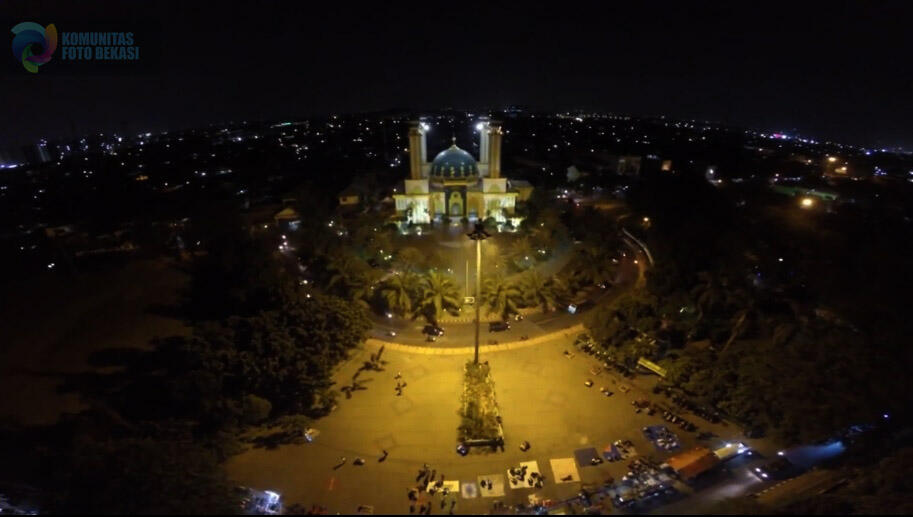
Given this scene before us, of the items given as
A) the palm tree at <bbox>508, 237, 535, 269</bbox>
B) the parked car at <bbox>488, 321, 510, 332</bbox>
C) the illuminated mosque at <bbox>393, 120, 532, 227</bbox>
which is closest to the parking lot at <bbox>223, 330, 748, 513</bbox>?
the parked car at <bbox>488, 321, 510, 332</bbox>

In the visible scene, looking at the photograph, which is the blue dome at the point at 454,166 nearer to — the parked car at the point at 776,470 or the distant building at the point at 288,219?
the distant building at the point at 288,219

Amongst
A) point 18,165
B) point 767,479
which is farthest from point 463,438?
point 18,165

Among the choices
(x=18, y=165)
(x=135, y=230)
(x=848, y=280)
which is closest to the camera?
(x=848, y=280)

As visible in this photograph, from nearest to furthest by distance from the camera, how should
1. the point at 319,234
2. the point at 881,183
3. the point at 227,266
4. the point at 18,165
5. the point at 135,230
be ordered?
the point at 227,266, the point at 319,234, the point at 135,230, the point at 881,183, the point at 18,165

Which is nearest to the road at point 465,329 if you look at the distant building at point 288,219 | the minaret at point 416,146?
the minaret at point 416,146

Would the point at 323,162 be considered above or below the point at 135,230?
above

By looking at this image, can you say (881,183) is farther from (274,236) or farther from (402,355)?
(274,236)

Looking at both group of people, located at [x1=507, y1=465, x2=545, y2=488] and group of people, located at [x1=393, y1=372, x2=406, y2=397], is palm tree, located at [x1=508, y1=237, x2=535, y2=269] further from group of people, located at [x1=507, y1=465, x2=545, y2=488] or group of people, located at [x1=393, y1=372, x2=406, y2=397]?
group of people, located at [x1=507, y1=465, x2=545, y2=488]
